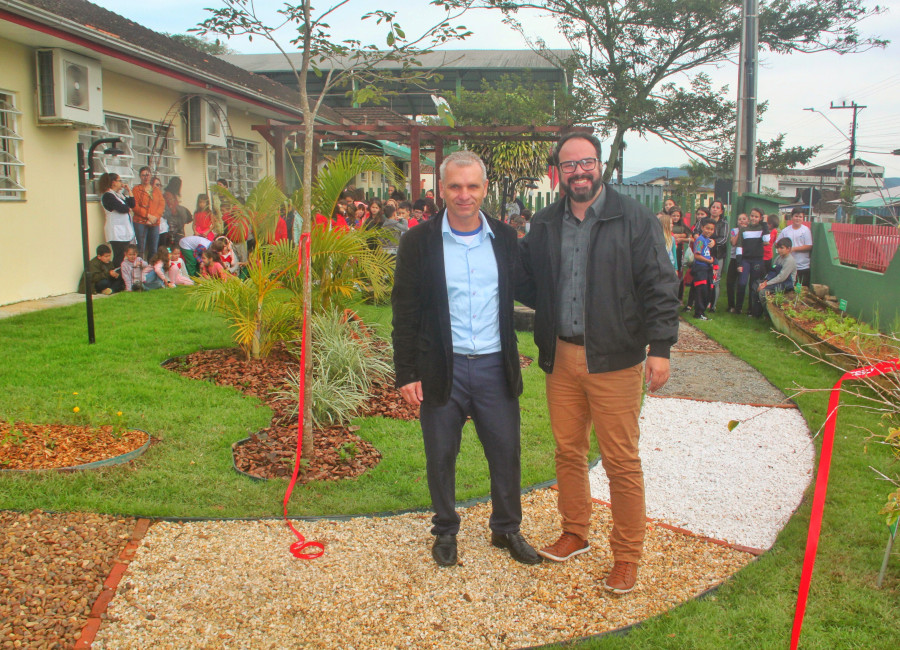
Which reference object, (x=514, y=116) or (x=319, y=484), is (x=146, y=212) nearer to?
(x=319, y=484)

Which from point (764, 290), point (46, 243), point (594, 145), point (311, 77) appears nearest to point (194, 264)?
point (46, 243)

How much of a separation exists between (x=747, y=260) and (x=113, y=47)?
10220 millimetres

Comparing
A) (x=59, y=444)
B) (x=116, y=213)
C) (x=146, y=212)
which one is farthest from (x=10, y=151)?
(x=59, y=444)

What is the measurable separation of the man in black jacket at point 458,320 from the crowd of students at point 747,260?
29.9ft

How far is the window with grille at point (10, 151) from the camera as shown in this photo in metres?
9.50

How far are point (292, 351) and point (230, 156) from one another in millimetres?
9613

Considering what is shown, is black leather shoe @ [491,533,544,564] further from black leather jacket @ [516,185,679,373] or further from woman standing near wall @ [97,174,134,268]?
woman standing near wall @ [97,174,134,268]

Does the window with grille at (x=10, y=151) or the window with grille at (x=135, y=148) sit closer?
the window with grille at (x=10, y=151)

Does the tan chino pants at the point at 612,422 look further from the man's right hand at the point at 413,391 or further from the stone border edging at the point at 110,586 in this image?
the stone border edging at the point at 110,586

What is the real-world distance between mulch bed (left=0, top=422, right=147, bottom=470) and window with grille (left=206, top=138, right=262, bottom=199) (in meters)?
10.6

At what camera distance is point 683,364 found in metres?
9.00

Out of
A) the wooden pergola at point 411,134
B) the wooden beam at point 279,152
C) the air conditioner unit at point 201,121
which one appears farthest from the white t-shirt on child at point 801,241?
the air conditioner unit at point 201,121

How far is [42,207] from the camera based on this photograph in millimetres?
10148

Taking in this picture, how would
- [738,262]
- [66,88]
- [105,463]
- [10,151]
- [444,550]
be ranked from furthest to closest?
[738,262]
[66,88]
[10,151]
[105,463]
[444,550]
